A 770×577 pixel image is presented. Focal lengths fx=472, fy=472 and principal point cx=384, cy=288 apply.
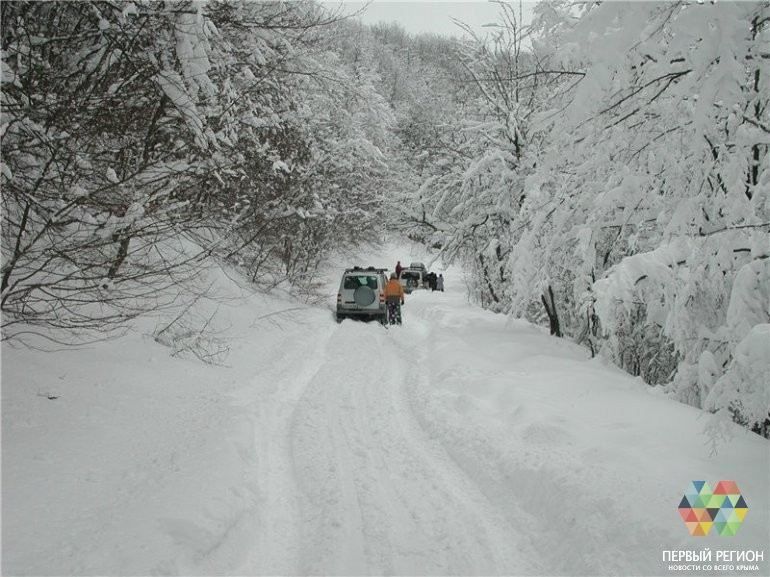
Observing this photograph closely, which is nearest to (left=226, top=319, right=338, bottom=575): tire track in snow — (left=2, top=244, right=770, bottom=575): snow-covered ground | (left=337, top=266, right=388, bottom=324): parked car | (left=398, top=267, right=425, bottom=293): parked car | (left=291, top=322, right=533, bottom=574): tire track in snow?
(left=2, top=244, right=770, bottom=575): snow-covered ground

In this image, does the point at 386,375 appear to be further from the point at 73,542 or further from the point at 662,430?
the point at 73,542

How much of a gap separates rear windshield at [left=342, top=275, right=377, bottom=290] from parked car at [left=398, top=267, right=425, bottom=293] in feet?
52.5

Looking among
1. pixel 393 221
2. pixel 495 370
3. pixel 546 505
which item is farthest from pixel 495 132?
pixel 546 505

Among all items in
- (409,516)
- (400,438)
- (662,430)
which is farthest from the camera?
(400,438)

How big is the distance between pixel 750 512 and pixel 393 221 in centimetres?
1820

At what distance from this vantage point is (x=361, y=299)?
16906 mm

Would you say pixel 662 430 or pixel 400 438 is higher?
pixel 662 430

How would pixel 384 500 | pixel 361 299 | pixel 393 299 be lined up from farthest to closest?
pixel 393 299 < pixel 361 299 < pixel 384 500

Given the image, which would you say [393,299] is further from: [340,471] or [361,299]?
[340,471]

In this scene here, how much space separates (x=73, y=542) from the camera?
3.44 m

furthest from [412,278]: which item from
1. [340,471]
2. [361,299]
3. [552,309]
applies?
[340,471]

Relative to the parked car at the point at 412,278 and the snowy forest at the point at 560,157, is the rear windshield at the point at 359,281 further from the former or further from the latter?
the parked car at the point at 412,278

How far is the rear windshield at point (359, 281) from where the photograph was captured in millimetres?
17359

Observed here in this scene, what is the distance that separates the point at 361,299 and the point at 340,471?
11769 millimetres
